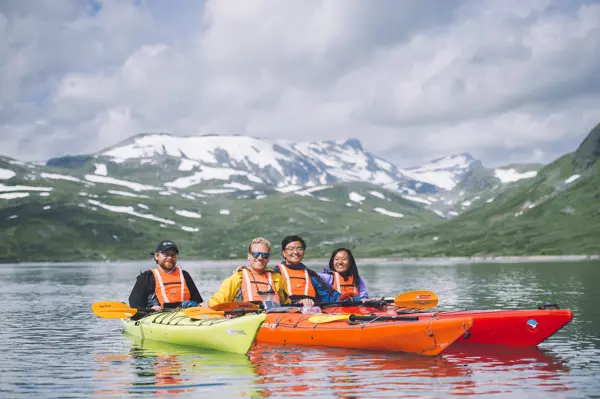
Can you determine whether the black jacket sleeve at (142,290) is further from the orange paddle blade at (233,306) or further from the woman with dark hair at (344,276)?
the woman with dark hair at (344,276)

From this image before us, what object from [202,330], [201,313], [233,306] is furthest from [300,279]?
[202,330]

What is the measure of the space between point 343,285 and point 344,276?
1.39 feet

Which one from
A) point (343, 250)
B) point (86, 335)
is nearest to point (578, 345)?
point (343, 250)

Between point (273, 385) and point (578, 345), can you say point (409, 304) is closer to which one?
point (578, 345)

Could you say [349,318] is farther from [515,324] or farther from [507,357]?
[515,324]

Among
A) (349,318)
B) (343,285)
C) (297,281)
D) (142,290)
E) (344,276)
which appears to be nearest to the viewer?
(349,318)

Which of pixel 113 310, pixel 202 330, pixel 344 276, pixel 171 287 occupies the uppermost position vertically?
pixel 344 276

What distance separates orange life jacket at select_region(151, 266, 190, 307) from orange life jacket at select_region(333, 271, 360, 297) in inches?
238

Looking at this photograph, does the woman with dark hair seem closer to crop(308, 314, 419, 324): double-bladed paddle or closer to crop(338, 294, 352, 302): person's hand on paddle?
crop(338, 294, 352, 302): person's hand on paddle

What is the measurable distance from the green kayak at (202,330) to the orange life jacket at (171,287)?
710 millimetres

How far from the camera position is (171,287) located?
3003 centimetres

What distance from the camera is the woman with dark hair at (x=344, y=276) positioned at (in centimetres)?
3127

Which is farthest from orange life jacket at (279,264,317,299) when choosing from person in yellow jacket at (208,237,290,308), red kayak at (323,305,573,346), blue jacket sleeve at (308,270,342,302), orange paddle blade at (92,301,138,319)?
orange paddle blade at (92,301,138,319)

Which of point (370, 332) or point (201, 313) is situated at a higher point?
point (201, 313)
